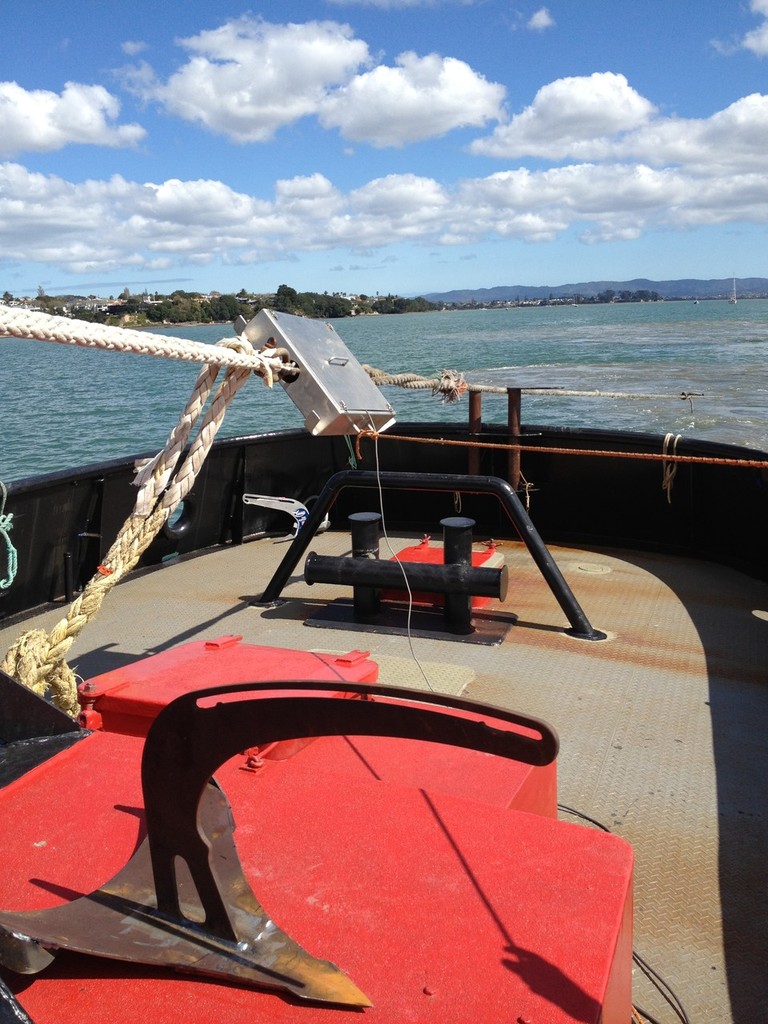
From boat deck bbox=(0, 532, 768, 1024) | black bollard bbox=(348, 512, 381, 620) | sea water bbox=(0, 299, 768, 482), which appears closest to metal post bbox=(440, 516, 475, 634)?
boat deck bbox=(0, 532, 768, 1024)

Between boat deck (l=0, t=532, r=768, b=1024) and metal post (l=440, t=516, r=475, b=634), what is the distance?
16 cm

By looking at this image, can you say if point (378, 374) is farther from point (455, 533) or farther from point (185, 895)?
point (185, 895)

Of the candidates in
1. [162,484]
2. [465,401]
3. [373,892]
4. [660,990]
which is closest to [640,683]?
[660,990]

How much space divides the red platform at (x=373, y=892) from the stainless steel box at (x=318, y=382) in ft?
6.34

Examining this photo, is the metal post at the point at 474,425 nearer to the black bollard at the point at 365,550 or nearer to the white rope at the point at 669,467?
the white rope at the point at 669,467

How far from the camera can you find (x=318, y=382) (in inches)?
148

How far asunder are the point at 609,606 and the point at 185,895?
4.63 metres

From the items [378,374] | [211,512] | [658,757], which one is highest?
[378,374]

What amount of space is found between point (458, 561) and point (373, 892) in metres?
3.78

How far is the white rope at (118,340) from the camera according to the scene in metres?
2.45

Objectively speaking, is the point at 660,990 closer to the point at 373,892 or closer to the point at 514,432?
the point at 373,892

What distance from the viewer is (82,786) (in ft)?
6.67

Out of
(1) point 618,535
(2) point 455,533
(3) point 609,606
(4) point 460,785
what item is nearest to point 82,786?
(4) point 460,785

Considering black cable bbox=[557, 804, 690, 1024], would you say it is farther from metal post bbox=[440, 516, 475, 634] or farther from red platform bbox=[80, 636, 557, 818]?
metal post bbox=[440, 516, 475, 634]
